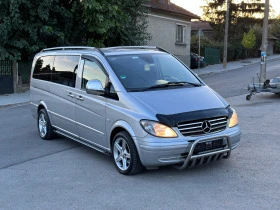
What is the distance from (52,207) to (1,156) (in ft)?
8.85

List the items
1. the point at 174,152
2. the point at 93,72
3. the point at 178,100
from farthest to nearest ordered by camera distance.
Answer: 1. the point at 93,72
2. the point at 178,100
3. the point at 174,152

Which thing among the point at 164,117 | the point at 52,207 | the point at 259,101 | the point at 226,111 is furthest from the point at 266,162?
the point at 259,101

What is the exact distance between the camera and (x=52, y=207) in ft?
14.4

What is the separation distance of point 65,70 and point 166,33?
22.4 meters

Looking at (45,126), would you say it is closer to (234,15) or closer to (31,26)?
(31,26)

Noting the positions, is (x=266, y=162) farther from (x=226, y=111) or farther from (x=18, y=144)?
(x=18, y=144)

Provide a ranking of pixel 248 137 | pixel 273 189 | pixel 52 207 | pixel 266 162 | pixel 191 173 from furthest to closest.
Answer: pixel 248 137 < pixel 266 162 < pixel 191 173 < pixel 273 189 < pixel 52 207

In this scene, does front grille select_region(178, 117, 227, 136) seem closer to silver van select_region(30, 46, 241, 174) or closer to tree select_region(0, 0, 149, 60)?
silver van select_region(30, 46, 241, 174)

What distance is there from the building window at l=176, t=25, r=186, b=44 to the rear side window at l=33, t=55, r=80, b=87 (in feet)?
75.8

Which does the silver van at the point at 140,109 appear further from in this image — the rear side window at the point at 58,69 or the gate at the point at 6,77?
the gate at the point at 6,77

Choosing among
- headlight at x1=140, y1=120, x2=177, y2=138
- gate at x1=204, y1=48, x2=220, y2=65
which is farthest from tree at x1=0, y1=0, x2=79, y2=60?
gate at x1=204, y1=48, x2=220, y2=65

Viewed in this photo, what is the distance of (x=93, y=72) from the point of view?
6.23 m

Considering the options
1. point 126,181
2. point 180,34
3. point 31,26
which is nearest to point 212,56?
point 180,34

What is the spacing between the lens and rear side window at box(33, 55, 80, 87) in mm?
6785
